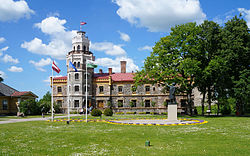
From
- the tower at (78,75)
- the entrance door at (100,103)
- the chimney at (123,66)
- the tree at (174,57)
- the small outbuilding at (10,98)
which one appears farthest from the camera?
the chimney at (123,66)

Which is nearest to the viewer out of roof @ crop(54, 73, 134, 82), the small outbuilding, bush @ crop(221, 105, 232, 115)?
bush @ crop(221, 105, 232, 115)

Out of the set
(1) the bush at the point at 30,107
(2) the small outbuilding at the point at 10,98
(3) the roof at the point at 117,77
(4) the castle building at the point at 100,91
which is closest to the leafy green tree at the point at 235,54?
(4) the castle building at the point at 100,91

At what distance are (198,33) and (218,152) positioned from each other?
29.3 metres

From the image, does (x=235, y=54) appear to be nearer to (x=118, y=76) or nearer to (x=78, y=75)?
(x=118, y=76)

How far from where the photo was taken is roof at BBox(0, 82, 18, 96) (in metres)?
44.9

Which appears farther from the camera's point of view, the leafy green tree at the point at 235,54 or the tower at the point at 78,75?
the tower at the point at 78,75

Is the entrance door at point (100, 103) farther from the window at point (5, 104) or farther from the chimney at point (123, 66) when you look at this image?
the window at point (5, 104)

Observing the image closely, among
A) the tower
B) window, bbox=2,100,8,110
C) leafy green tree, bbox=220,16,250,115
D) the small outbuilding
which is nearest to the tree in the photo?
leafy green tree, bbox=220,16,250,115

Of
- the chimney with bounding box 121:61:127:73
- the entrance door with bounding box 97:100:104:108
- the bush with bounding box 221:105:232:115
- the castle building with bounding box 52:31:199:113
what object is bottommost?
the bush with bounding box 221:105:232:115

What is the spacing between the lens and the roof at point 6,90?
44.9 m

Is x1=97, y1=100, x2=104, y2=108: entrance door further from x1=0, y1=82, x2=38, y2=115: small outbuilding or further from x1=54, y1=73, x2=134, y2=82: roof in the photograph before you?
x1=0, y1=82, x2=38, y2=115: small outbuilding

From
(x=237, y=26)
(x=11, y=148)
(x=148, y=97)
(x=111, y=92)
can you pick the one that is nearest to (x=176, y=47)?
(x=237, y=26)

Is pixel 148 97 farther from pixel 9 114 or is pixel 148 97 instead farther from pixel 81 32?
pixel 9 114

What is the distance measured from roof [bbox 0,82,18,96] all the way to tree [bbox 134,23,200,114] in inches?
1063
